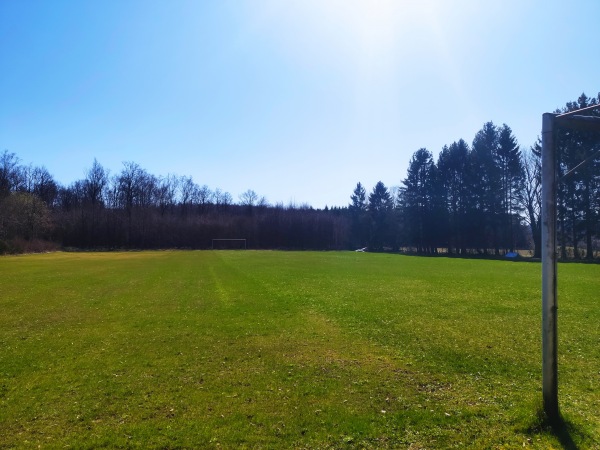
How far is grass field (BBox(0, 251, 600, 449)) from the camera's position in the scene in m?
5.60

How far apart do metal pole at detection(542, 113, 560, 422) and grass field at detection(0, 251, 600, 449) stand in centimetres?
64

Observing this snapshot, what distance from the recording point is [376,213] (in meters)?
98.5

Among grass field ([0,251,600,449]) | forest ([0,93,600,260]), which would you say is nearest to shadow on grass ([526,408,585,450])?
grass field ([0,251,600,449])

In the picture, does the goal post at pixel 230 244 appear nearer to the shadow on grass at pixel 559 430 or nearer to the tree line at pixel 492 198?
the tree line at pixel 492 198

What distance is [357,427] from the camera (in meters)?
5.77

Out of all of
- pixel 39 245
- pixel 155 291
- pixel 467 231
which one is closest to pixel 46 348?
pixel 155 291

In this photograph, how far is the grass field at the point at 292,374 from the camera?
5598 millimetres

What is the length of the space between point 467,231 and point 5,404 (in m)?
73.0

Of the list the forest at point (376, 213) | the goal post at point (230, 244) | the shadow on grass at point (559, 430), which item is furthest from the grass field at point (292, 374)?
the goal post at point (230, 244)

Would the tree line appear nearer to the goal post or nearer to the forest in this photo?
the forest

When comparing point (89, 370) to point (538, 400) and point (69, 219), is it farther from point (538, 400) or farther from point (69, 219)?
point (69, 219)

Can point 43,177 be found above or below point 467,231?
above

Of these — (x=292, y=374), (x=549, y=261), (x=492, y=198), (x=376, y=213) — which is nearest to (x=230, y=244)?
(x=376, y=213)

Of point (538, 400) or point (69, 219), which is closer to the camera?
point (538, 400)
